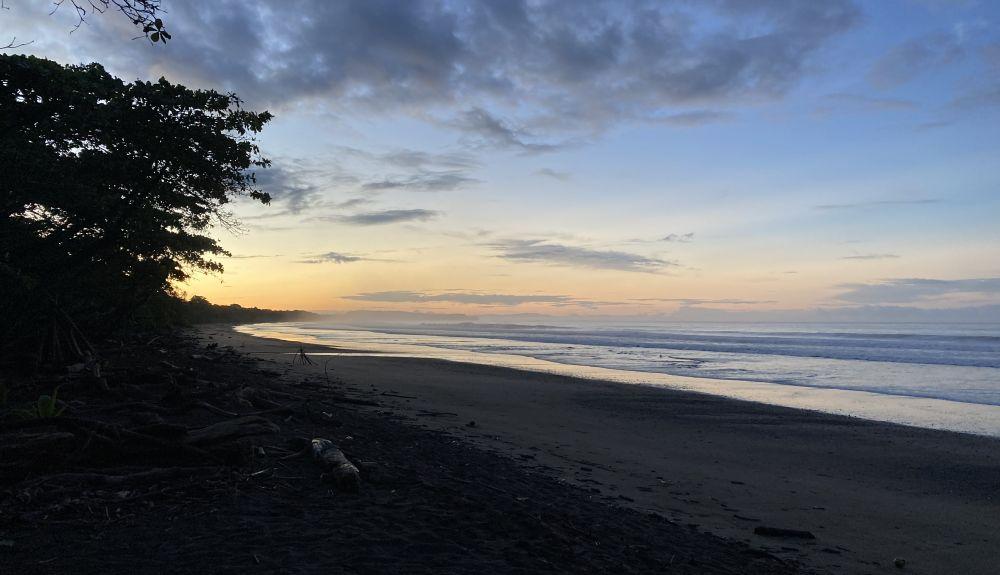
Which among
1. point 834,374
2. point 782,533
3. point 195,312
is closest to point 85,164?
point 782,533

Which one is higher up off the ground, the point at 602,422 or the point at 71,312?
the point at 71,312

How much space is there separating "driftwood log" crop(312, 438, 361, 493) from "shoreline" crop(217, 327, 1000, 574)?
3294mm

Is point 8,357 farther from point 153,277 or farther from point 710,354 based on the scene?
point 710,354

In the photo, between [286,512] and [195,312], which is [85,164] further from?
[195,312]

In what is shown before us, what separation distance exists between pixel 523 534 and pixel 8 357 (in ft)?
46.1

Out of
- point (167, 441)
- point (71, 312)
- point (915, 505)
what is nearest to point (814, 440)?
point (915, 505)

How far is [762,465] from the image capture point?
10102 millimetres

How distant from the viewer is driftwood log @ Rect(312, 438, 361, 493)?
594cm

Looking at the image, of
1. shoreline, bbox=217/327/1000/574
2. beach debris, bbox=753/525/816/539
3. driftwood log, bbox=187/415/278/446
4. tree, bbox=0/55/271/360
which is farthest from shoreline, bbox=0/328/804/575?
tree, bbox=0/55/271/360

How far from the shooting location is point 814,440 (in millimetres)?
12211

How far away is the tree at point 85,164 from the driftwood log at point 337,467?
5826mm

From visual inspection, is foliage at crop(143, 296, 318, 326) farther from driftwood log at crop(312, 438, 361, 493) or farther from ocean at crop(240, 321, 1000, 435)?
driftwood log at crop(312, 438, 361, 493)

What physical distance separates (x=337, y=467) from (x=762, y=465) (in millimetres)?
7609

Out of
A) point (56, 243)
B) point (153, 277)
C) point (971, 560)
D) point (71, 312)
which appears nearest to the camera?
point (971, 560)
